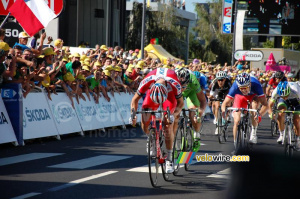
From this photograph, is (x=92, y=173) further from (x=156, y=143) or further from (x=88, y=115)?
(x=88, y=115)

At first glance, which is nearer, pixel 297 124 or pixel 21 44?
pixel 297 124

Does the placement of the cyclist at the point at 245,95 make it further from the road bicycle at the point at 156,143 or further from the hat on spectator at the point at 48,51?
the hat on spectator at the point at 48,51

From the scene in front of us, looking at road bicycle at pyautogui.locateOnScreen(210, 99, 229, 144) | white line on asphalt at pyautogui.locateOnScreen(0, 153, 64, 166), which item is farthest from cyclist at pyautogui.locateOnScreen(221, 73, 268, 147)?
white line on asphalt at pyautogui.locateOnScreen(0, 153, 64, 166)

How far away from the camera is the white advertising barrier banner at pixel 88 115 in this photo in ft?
47.9

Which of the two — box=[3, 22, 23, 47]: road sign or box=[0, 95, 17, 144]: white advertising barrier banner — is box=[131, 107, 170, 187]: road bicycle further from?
box=[3, 22, 23, 47]: road sign

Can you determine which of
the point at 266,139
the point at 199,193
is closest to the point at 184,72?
the point at 199,193

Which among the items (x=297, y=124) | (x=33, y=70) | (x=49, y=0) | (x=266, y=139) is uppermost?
(x=49, y=0)

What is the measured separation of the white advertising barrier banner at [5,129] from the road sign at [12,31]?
3.21 metres

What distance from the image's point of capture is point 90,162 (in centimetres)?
970

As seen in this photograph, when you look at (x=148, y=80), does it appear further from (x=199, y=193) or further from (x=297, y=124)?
(x=297, y=124)

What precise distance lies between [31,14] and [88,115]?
12.9ft

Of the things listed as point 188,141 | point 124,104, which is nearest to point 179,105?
point 188,141

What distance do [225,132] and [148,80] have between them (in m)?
7.18

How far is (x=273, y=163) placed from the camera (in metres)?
1.77
